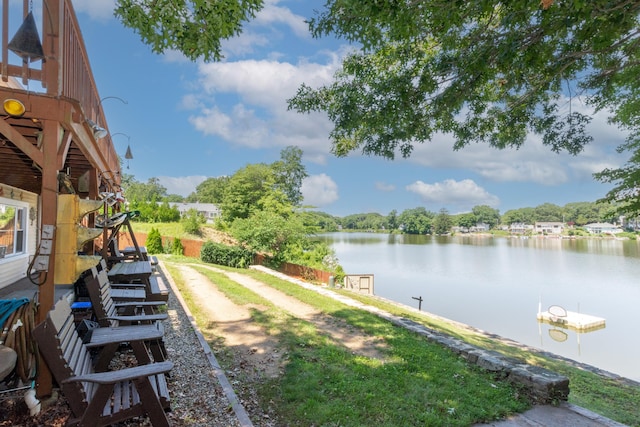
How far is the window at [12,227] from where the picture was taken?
7801 mm

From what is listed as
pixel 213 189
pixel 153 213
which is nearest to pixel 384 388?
pixel 153 213

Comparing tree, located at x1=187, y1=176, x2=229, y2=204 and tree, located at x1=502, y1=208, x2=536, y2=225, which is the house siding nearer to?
tree, located at x1=187, y1=176, x2=229, y2=204

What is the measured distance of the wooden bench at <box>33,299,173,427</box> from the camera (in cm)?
209

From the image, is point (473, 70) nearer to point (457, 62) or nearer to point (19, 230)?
point (457, 62)

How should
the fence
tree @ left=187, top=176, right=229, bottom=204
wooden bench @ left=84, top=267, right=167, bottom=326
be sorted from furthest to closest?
tree @ left=187, top=176, right=229, bottom=204 → the fence → wooden bench @ left=84, top=267, right=167, bottom=326

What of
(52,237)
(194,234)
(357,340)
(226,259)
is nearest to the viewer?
(52,237)

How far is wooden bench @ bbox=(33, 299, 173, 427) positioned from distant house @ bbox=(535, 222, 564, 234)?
105 metres

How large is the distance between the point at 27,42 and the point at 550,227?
10831cm

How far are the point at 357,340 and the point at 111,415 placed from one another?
4.11m

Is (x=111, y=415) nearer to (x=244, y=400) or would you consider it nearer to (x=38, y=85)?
(x=244, y=400)

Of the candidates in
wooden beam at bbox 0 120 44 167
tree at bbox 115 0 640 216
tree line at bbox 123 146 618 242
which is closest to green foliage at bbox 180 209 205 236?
tree line at bbox 123 146 618 242

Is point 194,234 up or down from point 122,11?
down

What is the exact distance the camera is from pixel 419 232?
98938 millimetres

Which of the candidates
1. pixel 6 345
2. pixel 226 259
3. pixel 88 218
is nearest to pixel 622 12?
pixel 6 345
